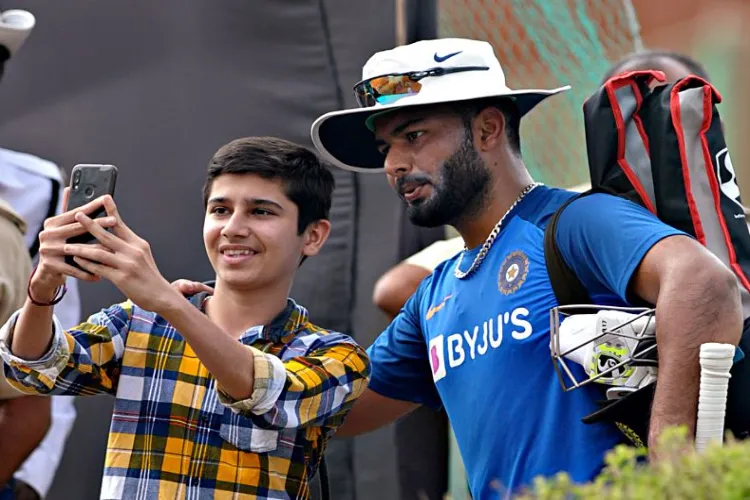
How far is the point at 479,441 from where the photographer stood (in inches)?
105

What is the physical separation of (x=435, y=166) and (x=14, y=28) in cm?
199

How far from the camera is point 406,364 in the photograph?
3.03 meters

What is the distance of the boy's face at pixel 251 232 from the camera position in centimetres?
268

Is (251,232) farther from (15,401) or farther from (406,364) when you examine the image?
(15,401)

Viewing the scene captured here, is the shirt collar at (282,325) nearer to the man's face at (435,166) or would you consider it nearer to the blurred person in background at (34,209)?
the man's face at (435,166)

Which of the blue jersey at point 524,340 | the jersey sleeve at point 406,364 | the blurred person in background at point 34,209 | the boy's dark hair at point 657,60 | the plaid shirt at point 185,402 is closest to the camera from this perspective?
the blue jersey at point 524,340

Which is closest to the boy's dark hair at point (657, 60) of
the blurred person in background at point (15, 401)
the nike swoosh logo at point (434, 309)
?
the nike swoosh logo at point (434, 309)

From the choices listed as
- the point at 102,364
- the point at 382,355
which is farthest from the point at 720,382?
the point at 102,364

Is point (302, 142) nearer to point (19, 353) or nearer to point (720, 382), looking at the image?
point (19, 353)

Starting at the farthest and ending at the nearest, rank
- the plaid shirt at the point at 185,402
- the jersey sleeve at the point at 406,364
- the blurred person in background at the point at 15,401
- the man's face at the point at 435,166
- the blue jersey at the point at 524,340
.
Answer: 1. the blurred person in background at the point at 15,401
2. the jersey sleeve at the point at 406,364
3. the man's face at the point at 435,166
4. the plaid shirt at the point at 185,402
5. the blue jersey at the point at 524,340

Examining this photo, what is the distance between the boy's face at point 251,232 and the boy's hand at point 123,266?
0.35 meters

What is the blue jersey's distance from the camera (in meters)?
2.43

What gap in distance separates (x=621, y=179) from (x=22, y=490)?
92.1 inches

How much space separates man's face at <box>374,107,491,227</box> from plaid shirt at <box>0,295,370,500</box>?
0.39 m
